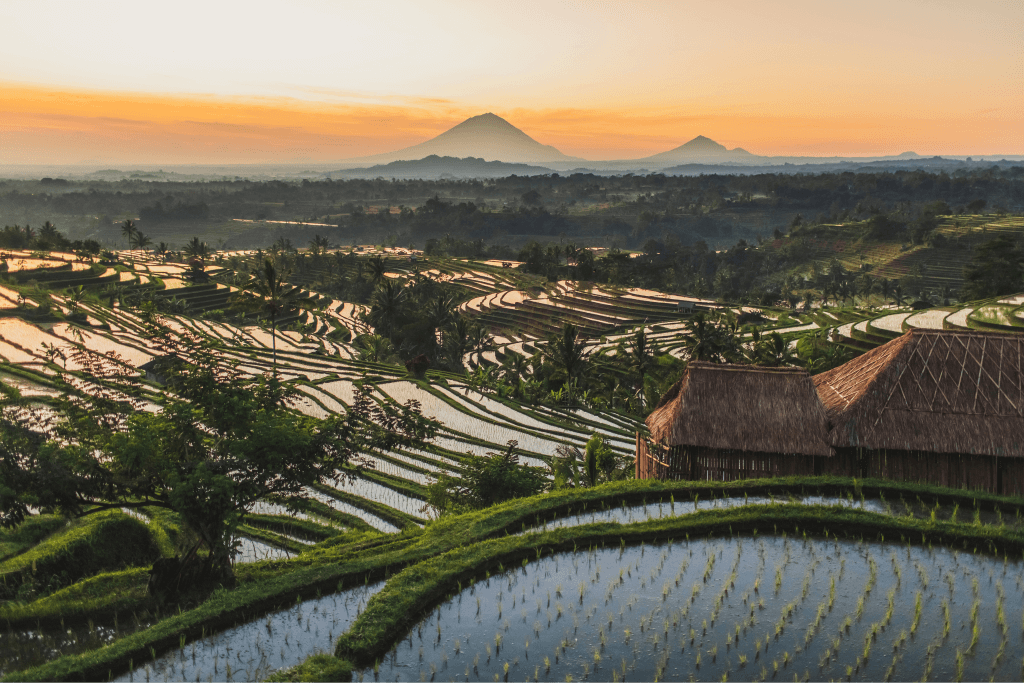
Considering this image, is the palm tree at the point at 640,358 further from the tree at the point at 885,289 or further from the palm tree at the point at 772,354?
the tree at the point at 885,289

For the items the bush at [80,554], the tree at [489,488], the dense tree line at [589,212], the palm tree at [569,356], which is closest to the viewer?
the bush at [80,554]

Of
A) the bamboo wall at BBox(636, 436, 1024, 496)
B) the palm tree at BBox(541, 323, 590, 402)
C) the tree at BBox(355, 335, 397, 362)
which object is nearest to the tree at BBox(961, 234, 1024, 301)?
the palm tree at BBox(541, 323, 590, 402)

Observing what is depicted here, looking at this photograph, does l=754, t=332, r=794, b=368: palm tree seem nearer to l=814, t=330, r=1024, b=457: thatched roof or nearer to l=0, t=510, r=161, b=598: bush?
l=814, t=330, r=1024, b=457: thatched roof

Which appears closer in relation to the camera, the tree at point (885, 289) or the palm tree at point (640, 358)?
the palm tree at point (640, 358)

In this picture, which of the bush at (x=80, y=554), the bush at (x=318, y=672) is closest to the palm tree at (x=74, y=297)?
the bush at (x=80, y=554)

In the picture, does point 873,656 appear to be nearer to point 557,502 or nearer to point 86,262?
point 557,502

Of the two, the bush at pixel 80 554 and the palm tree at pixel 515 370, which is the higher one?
the bush at pixel 80 554

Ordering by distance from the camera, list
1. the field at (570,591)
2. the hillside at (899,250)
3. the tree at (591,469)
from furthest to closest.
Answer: the hillside at (899,250) < the tree at (591,469) < the field at (570,591)
